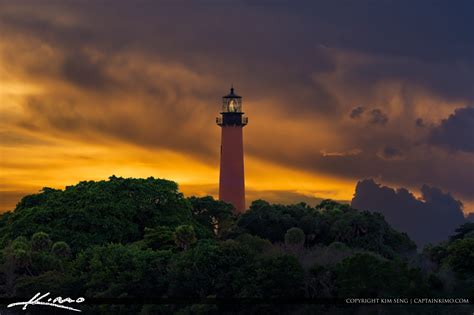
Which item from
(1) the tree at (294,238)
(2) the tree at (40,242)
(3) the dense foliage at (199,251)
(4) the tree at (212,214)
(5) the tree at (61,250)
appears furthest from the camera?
(4) the tree at (212,214)

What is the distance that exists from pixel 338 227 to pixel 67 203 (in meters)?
18.2

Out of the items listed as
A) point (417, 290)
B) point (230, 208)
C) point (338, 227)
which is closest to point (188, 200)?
point (230, 208)

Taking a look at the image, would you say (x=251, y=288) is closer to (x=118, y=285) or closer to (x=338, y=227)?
(x=118, y=285)

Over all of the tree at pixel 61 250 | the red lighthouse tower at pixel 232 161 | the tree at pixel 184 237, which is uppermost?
the red lighthouse tower at pixel 232 161

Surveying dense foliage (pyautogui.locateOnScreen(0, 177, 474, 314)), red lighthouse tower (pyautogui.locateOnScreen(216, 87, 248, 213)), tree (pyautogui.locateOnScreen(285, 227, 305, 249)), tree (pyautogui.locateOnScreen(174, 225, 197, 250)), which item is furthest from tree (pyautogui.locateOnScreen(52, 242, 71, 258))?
red lighthouse tower (pyautogui.locateOnScreen(216, 87, 248, 213))

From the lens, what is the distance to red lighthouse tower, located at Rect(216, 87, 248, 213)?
82.2m

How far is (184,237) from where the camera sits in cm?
5844

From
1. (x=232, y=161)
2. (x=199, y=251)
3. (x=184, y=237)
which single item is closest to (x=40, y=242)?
(x=184, y=237)

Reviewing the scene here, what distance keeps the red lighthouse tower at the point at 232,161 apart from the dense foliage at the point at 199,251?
318 inches

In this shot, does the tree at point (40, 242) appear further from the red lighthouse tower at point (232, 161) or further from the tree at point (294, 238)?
the red lighthouse tower at point (232, 161)

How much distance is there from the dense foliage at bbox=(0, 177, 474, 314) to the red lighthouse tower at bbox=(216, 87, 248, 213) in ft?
26.5

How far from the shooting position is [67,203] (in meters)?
65.1

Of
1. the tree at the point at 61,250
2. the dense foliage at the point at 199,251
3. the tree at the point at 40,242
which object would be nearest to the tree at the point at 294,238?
the dense foliage at the point at 199,251

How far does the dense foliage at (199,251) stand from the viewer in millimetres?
48344
